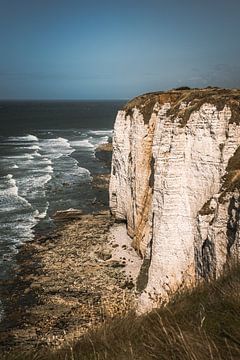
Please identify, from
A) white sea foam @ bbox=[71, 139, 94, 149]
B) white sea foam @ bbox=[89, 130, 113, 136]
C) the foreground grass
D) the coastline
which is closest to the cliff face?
the coastline

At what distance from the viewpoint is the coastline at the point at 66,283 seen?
21.1 meters

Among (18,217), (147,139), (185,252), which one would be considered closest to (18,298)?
(185,252)

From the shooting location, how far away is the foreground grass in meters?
4.42

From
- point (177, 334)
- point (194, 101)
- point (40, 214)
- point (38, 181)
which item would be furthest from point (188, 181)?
point (38, 181)

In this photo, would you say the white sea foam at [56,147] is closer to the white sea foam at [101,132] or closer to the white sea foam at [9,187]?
the white sea foam at [101,132]

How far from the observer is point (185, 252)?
65.8ft

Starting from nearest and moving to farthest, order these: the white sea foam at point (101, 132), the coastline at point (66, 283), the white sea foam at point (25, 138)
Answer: the coastline at point (66, 283), the white sea foam at point (25, 138), the white sea foam at point (101, 132)

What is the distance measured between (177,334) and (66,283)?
21708mm

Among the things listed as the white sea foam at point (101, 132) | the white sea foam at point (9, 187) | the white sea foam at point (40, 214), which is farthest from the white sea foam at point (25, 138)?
the white sea foam at point (40, 214)

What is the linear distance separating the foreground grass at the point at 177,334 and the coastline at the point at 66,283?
1129cm

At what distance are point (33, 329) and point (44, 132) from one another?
94089 mm

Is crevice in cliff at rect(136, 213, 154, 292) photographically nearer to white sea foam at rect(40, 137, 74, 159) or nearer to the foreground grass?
the foreground grass

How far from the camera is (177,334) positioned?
459 centimetres

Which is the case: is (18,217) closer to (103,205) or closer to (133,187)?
(103,205)
